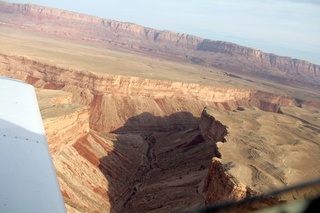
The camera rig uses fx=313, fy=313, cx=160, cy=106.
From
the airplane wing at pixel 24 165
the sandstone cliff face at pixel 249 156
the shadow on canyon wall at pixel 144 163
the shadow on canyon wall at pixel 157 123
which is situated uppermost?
the airplane wing at pixel 24 165

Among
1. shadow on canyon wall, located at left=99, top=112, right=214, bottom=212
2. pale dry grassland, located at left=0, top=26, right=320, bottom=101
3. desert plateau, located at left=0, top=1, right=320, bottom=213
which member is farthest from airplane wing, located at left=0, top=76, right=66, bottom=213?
pale dry grassland, located at left=0, top=26, right=320, bottom=101

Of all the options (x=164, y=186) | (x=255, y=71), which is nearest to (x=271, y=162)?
(x=164, y=186)

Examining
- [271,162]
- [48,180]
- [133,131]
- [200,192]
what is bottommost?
[133,131]

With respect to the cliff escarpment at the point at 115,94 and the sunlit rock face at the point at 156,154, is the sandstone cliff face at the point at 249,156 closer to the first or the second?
the sunlit rock face at the point at 156,154

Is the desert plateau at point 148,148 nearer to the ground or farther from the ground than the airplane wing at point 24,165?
nearer to the ground

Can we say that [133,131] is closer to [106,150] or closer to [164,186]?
[106,150]

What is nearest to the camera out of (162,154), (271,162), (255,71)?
(271,162)

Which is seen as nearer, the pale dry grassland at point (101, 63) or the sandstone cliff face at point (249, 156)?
the sandstone cliff face at point (249, 156)

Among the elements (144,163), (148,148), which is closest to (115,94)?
(148,148)

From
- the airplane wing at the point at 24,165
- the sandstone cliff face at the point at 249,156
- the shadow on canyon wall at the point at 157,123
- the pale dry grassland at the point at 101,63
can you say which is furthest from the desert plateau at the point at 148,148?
the pale dry grassland at the point at 101,63
